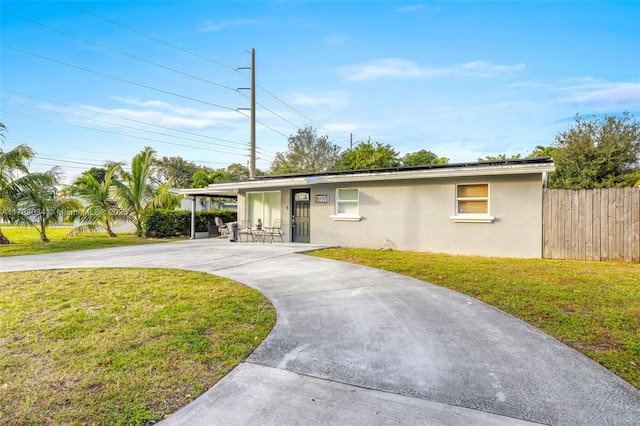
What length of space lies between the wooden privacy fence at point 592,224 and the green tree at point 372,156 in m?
20.5

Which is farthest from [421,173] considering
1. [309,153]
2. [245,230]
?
[309,153]

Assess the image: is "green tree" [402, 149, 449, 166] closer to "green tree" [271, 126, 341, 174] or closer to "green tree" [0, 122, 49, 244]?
"green tree" [271, 126, 341, 174]

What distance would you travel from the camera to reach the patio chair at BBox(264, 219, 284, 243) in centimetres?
1370

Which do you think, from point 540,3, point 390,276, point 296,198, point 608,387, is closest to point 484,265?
point 390,276

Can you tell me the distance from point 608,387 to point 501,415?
1163 mm

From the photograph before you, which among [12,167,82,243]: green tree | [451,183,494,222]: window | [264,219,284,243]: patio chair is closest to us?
[451,183,494,222]: window

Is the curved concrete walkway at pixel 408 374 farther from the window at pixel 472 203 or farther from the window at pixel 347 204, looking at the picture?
the window at pixel 347 204

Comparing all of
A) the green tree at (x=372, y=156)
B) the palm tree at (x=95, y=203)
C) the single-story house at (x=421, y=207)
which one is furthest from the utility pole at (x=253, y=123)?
the green tree at (x=372, y=156)

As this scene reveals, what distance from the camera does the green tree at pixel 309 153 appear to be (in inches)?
1511

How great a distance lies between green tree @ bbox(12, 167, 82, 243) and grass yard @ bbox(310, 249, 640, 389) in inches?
493

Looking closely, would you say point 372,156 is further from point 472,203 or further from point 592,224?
point 592,224

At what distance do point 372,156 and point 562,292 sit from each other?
25719mm

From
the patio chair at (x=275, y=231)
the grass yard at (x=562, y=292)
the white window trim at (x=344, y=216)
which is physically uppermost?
the white window trim at (x=344, y=216)

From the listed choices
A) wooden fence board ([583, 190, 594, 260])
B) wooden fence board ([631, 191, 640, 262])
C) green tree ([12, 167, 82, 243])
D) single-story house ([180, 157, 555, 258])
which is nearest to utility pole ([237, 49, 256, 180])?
single-story house ([180, 157, 555, 258])
